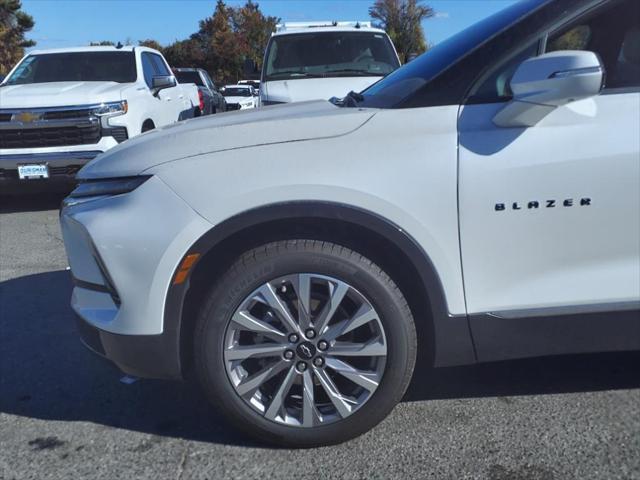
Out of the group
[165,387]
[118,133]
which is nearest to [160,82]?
[118,133]

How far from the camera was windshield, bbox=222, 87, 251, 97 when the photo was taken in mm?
26875

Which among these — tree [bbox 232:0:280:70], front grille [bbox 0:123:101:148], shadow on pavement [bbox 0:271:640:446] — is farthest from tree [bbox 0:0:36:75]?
shadow on pavement [bbox 0:271:640:446]

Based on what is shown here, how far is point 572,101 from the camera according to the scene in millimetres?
2627

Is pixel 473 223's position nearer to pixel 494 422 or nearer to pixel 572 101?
pixel 572 101

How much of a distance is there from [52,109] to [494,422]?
6.53m

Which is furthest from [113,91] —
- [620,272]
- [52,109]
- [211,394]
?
[620,272]

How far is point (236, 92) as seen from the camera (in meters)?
27.2

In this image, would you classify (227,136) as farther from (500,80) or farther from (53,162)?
(53,162)

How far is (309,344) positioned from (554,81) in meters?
1.39

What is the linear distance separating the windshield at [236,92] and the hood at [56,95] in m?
18.7

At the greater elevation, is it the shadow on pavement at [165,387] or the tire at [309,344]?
the tire at [309,344]

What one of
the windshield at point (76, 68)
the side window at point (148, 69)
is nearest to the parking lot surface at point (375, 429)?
the windshield at point (76, 68)

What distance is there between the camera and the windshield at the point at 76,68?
29.6 ft

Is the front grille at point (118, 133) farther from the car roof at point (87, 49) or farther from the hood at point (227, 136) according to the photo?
the hood at point (227, 136)
